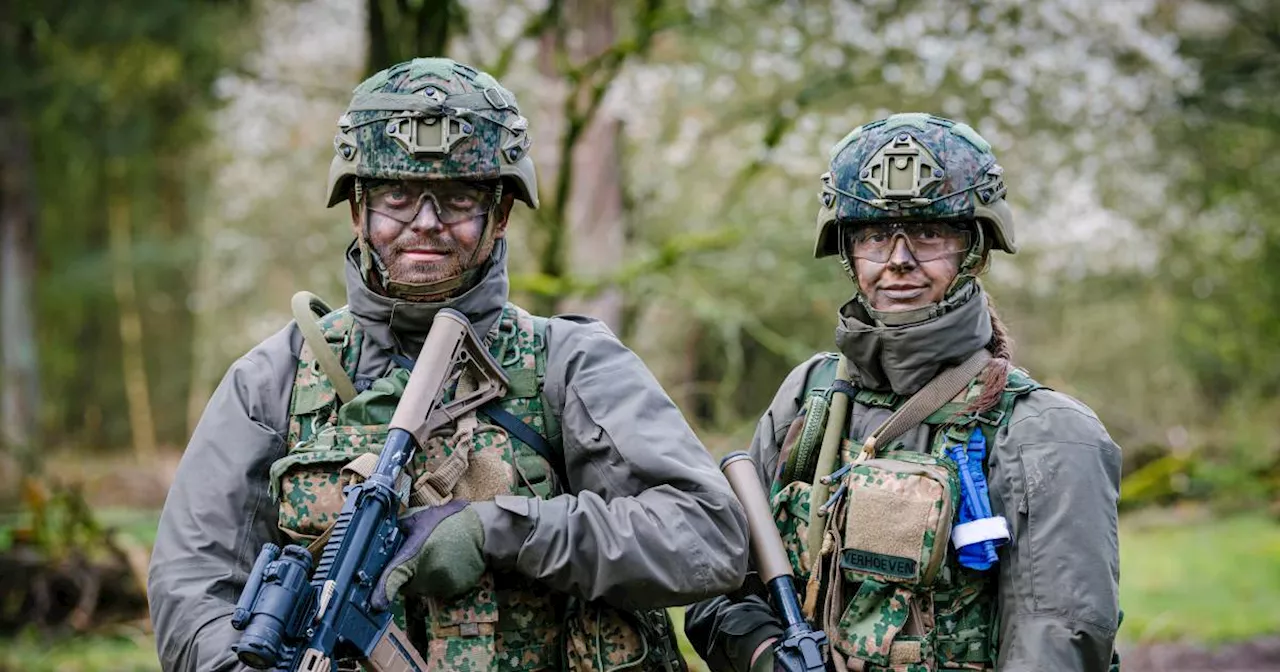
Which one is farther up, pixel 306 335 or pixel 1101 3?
pixel 1101 3

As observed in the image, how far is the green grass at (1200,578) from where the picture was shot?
32.4 feet

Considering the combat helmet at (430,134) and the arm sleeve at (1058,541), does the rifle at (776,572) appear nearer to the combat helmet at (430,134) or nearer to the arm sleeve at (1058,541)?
the arm sleeve at (1058,541)

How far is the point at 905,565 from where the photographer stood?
3.44 m

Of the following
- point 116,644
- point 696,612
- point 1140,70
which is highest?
point 1140,70

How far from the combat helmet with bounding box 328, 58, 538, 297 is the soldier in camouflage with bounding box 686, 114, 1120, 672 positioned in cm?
97

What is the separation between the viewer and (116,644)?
29.7 ft

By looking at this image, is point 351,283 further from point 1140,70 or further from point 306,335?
point 1140,70

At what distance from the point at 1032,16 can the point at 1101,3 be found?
3.64 feet

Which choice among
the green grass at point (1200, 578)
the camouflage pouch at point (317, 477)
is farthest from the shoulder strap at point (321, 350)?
the green grass at point (1200, 578)

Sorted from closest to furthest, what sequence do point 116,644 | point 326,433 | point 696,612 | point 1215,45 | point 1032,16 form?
point 326,433 < point 696,612 < point 116,644 < point 1032,16 < point 1215,45

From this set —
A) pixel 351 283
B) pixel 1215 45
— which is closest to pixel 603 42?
pixel 1215 45

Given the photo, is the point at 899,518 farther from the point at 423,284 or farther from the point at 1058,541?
the point at 423,284

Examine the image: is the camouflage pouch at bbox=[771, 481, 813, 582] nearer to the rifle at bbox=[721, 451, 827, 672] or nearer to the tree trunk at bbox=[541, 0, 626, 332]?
the rifle at bbox=[721, 451, 827, 672]

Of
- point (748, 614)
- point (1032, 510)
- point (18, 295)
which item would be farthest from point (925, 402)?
point (18, 295)
